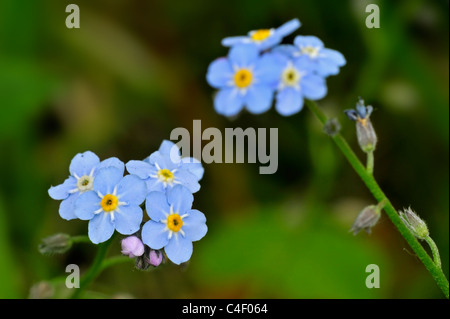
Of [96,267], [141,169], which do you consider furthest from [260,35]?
[96,267]

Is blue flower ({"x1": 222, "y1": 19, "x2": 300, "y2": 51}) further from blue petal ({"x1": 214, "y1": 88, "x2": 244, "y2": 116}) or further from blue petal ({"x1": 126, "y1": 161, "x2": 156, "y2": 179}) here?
blue petal ({"x1": 126, "y1": 161, "x2": 156, "y2": 179})

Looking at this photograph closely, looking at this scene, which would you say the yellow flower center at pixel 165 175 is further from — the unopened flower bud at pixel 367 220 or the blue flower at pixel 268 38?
the unopened flower bud at pixel 367 220

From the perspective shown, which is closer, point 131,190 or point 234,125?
point 131,190

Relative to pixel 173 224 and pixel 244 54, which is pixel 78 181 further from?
pixel 244 54

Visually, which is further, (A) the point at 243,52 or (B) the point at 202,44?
(B) the point at 202,44
